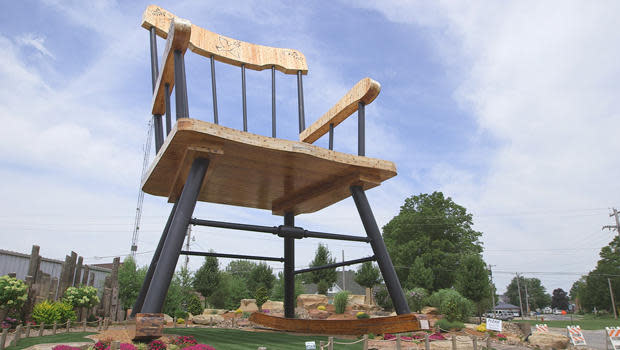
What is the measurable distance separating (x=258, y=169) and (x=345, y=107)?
179cm

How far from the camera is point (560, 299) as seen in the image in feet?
310

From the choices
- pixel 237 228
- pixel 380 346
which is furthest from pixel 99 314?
pixel 380 346

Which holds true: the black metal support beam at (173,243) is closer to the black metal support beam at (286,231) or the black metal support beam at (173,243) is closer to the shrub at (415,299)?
the black metal support beam at (286,231)

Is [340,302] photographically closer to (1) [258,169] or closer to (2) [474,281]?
(2) [474,281]

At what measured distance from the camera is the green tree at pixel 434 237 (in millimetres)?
30203

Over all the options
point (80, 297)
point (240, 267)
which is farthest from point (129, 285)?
point (240, 267)

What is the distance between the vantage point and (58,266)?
13641 mm

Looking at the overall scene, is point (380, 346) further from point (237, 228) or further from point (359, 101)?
point (359, 101)

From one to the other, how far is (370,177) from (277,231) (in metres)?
1.76

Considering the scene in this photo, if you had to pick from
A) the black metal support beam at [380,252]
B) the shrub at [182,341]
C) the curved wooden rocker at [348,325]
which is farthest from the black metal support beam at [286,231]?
the shrub at [182,341]

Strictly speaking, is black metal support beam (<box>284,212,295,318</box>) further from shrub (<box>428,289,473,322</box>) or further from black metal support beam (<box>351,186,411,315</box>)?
shrub (<box>428,289,473,322</box>)

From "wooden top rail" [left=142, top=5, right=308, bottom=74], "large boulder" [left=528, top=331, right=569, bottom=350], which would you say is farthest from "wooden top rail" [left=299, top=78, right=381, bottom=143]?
"large boulder" [left=528, top=331, right=569, bottom=350]

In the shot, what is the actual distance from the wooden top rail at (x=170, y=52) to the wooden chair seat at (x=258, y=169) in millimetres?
1022

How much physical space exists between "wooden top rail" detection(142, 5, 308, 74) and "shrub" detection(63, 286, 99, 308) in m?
7.26
